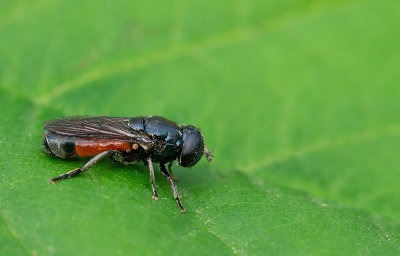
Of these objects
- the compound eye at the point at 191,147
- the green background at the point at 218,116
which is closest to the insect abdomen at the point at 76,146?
the green background at the point at 218,116

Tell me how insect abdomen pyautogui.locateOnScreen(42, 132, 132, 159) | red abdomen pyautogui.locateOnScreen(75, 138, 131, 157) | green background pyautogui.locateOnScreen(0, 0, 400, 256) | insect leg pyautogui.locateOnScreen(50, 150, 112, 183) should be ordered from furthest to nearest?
1. red abdomen pyautogui.locateOnScreen(75, 138, 131, 157)
2. insect abdomen pyautogui.locateOnScreen(42, 132, 132, 159)
3. insect leg pyautogui.locateOnScreen(50, 150, 112, 183)
4. green background pyautogui.locateOnScreen(0, 0, 400, 256)

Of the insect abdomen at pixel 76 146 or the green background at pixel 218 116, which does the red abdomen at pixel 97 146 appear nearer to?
the insect abdomen at pixel 76 146

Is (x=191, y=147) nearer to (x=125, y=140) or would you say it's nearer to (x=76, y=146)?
(x=125, y=140)

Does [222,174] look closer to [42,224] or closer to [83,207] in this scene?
[83,207]

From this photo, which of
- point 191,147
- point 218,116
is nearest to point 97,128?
point 191,147

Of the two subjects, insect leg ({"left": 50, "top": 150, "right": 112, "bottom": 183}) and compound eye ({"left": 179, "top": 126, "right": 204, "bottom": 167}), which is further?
compound eye ({"left": 179, "top": 126, "right": 204, "bottom": 167})

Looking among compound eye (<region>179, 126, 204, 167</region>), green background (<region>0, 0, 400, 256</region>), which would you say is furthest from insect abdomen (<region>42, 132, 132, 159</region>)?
compound eye (<region>179, 126, 204, 167</region>)

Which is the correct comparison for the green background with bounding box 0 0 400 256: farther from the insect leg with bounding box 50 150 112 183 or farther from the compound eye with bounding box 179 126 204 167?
the compound eye with bounding box 179 126 204 167
